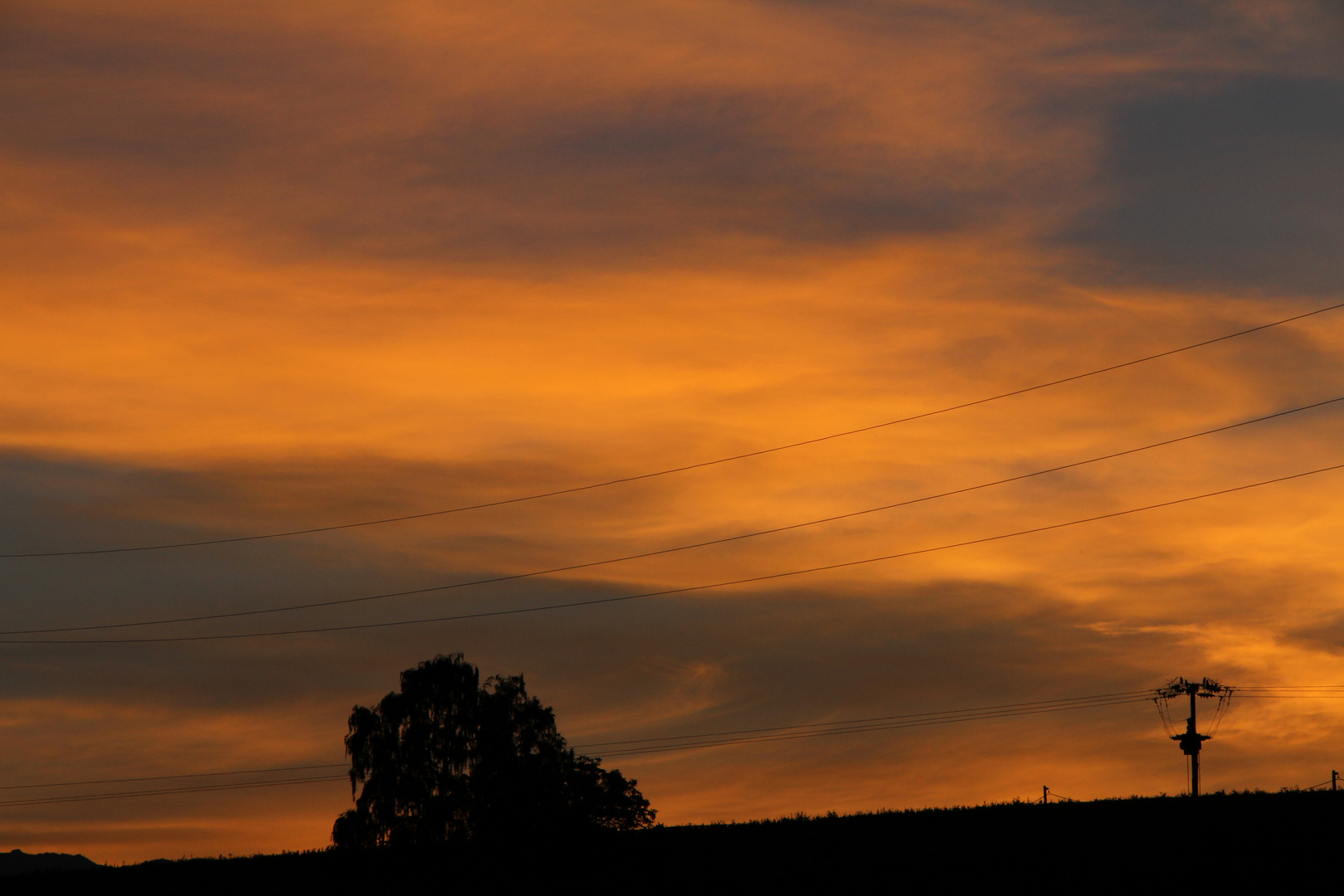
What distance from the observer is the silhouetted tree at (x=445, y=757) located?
287 feet

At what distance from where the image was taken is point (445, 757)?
298 feet

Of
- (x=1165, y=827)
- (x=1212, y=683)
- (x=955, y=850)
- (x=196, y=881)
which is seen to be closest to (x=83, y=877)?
(x=196, y=881)

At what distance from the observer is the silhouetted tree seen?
8756cm

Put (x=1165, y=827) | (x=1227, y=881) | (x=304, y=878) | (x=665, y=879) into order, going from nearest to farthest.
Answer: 1. (x=1227, y=881)
2. (x=1165, y=827)
3. (x=665, y=879)
4. (x=304, y=878)

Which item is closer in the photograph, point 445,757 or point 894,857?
point 894,857

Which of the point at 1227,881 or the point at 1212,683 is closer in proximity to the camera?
the point at 1227,881

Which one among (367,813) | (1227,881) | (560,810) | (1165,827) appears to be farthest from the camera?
(367,813)

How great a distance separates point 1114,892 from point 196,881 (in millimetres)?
45584

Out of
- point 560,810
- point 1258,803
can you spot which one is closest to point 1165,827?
point 1258,803

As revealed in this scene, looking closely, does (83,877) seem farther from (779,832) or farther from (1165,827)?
(1165,827)

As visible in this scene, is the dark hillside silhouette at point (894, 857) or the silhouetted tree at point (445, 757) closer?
the dark hillside silhouette at point (894, 857)

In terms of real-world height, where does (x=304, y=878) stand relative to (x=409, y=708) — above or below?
below

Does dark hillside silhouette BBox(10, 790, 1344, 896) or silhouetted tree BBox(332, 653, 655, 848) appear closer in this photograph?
dark hillside silhouette BBox(10, 790, 1344, 896)

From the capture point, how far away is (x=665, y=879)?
194 ft
